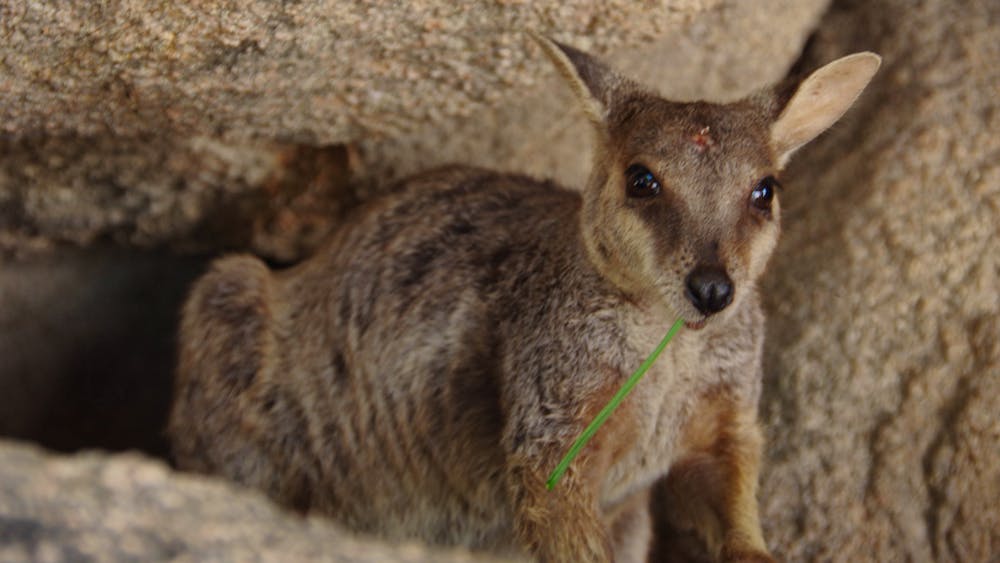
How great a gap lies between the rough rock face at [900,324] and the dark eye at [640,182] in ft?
3.97

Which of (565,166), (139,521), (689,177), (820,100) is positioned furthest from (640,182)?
(139,521)

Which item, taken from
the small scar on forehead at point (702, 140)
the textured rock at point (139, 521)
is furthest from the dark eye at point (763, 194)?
the textured rock at point (139, 521)

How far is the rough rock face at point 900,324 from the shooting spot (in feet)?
12.4

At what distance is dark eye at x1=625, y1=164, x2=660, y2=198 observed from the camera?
3.20m

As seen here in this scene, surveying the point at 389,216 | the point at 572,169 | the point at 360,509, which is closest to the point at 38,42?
the point at 389,216

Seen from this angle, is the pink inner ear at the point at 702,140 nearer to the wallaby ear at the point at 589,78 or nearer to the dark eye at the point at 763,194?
the dark eye at the point at 763,194

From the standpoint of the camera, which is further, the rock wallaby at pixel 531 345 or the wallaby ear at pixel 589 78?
the wallaby ear at pixel 589 78

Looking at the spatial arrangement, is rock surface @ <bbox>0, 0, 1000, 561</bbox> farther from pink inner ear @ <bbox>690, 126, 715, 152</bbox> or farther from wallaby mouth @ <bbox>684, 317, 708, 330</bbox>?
wallaby mouth @ <bbox>684, 317, 708, 330</bbox>

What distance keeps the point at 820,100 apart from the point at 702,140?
21.6 inches

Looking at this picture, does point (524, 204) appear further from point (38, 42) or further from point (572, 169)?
point (38, 42)

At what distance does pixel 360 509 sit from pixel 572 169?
5.42ft

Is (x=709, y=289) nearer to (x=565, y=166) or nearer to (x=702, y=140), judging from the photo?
(x=702, y=140)

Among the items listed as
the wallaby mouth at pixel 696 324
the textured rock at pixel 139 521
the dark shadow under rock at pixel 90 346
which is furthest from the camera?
the dark shadow under rock at pixel 90 346

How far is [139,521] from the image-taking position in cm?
191
